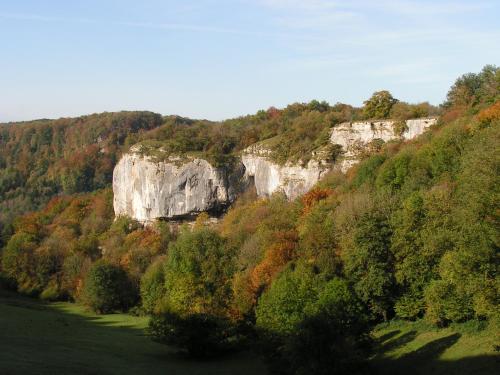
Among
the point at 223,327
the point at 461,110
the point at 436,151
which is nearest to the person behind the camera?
the point at 223,327

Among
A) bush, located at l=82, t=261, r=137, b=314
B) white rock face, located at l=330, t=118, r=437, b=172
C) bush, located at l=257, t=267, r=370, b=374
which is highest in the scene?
white rock face, located at l=330, t=118, r=437, b=172

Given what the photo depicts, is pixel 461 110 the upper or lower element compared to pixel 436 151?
upper

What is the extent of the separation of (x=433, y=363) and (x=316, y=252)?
12821 mm

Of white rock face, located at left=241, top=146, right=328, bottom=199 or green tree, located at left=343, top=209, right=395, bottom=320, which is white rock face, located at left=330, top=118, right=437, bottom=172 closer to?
white rock face, located at left=241, top=146, right=328, bottom=199

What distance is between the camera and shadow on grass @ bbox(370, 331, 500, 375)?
2327 cm

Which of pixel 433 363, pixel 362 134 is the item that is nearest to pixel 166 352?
pixel 433 363

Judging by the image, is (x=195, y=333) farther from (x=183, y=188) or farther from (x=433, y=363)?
(x=183, y=188)

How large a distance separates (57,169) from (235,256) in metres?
94.6

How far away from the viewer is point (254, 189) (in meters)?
72.5

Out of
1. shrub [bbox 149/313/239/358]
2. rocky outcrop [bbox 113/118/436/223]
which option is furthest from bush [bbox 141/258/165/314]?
rocky outcrop [bbox 113/118/436/223]

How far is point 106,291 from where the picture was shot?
183 ft

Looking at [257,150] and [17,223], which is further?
[17,223]

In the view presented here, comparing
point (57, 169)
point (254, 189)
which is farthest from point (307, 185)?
point (57, 169)

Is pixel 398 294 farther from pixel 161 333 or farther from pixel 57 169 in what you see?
pixel 57 169
